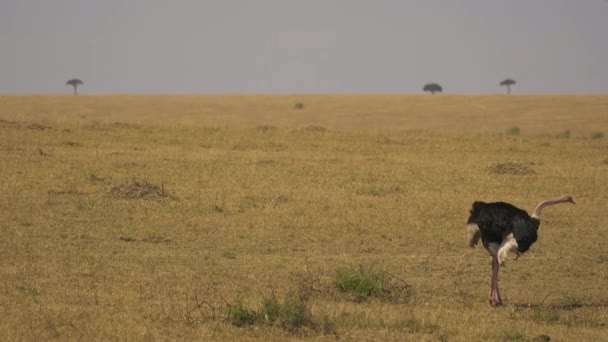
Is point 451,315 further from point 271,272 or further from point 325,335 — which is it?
point 271,272

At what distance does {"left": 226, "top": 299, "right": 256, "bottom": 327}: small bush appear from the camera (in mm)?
7824

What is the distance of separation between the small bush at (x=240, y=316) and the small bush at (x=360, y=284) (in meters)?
1.60

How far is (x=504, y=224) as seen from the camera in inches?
359

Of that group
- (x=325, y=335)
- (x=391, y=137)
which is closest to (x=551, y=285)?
(x=325, y=335)

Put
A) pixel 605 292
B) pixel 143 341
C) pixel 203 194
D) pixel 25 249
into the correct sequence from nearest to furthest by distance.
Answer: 1. pixel 143 341
2. pixel 605 292
3. pixel 25 249
4. pixel 203 194

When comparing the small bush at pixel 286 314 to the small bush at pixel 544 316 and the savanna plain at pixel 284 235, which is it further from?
the small bush at pixel 544 316

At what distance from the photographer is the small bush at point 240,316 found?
782 cm

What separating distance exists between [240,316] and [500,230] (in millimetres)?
2748

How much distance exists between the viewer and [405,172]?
61.7 feet

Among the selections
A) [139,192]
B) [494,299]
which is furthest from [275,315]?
[139,192]

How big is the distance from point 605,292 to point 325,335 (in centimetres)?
388

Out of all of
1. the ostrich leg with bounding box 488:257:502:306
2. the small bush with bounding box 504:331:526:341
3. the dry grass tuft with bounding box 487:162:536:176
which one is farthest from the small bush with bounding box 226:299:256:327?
the dry grass tuft with bounding box 487:162:536:176

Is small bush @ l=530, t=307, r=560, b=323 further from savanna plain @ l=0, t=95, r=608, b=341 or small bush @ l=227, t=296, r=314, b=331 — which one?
small bush @ l=227, t=296, r=314, b=331

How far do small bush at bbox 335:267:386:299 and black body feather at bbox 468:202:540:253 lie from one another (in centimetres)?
107
